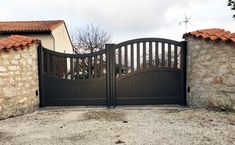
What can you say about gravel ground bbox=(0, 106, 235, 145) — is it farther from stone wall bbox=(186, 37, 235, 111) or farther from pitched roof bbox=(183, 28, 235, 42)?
pitched roof bbox=(183, 28, 235, 42)

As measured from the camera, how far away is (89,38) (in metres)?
27.7

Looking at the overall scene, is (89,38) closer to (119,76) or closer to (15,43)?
(119,76)

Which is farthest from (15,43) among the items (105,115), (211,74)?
(211,74)

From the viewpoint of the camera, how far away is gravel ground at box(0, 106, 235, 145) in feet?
17.1

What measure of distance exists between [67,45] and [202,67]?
18354 mm

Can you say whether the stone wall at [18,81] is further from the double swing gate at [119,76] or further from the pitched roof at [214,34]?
the pitched roof at [214,34]

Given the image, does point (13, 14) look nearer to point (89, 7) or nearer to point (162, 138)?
point (89, 7)

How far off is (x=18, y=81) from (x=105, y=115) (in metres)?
2.43

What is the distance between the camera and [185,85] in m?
8.33

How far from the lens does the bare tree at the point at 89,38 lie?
26.7 m

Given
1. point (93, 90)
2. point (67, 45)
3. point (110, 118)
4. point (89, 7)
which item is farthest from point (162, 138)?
point (67, 45)

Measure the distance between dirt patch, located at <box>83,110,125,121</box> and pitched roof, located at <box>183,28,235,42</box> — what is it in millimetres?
2936

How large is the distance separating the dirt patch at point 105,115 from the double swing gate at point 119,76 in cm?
79

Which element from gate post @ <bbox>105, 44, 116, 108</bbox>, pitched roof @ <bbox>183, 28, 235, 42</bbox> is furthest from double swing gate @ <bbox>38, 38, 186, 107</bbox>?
pitched roof @ <bbox>183, 28, 235, 42</bbox>
